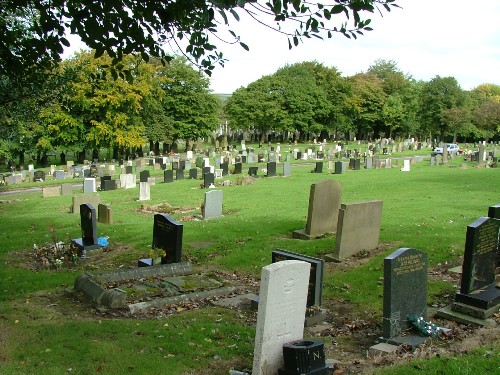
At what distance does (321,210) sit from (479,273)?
6521mm

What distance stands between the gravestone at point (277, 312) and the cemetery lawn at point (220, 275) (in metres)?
0.58

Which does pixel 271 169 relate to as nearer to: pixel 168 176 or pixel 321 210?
pixel 168 176

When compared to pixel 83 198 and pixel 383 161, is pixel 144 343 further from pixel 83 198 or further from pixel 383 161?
pixel 383 161

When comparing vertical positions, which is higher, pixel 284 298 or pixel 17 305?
pixel 284 298

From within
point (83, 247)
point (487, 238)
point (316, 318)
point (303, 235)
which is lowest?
point (83, 247)

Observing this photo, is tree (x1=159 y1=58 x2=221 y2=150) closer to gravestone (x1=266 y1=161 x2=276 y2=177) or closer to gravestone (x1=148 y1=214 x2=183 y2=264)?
gravestone (x1=266 y1=161 x2=276 y2=177)

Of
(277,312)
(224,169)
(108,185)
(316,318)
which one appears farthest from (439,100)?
(277,312)

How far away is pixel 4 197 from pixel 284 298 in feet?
88.5

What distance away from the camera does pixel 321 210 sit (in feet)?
50.0

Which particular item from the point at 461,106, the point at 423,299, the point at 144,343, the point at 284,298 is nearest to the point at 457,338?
the point at 423,299

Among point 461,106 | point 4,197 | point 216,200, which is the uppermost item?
point 461,106

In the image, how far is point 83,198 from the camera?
20.8 m

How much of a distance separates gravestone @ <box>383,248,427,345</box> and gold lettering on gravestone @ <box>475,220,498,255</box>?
4.32 ft

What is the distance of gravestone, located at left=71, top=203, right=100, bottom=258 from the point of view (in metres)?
14.6
